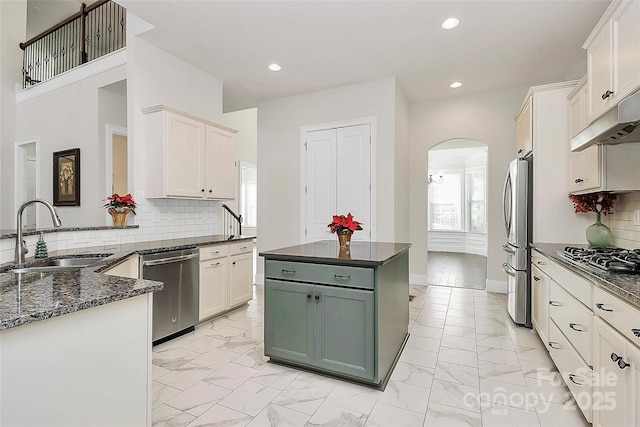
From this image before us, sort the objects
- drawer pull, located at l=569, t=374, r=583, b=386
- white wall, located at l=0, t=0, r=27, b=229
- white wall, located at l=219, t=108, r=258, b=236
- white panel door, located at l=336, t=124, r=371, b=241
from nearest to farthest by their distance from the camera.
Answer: drawer pull, located at l=569, t=374, r=583, b=386, white panel door, located at l=336, t=124, r=371, b=241, white wall, located at l=0, t=0, r=27, b=229, white wall, located at l=219, t=108, r=258, b=236

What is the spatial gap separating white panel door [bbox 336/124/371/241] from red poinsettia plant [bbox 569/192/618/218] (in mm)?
2244

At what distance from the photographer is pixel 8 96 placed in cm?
516

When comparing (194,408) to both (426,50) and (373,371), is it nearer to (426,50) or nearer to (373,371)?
(373,371)

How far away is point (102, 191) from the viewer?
4.29 meters

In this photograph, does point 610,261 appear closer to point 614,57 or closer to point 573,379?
point 573,379

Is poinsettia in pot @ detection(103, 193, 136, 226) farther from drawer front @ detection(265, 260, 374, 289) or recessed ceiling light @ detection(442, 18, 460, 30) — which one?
recessed ceiling light @ detection(442, 18, 460, 30)

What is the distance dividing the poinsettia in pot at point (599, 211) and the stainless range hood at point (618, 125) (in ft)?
2.16

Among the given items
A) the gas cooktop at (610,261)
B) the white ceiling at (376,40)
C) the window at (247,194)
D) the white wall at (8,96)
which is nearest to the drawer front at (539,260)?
the gas cooktop at (610,261)

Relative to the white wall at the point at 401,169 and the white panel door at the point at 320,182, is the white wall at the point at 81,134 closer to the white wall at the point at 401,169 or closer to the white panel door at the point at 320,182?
the white panel door at the point at 320,182

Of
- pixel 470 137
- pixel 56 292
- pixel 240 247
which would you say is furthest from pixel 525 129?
pixel 56 292

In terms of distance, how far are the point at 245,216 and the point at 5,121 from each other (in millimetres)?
4843

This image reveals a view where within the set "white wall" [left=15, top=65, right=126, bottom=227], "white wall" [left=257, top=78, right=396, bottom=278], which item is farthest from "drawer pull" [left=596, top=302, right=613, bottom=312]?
"white wall" [left=15, top=65, right=126, bottom=227]

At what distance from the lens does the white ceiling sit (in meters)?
2.91

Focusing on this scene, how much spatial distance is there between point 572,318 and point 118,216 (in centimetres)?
383
